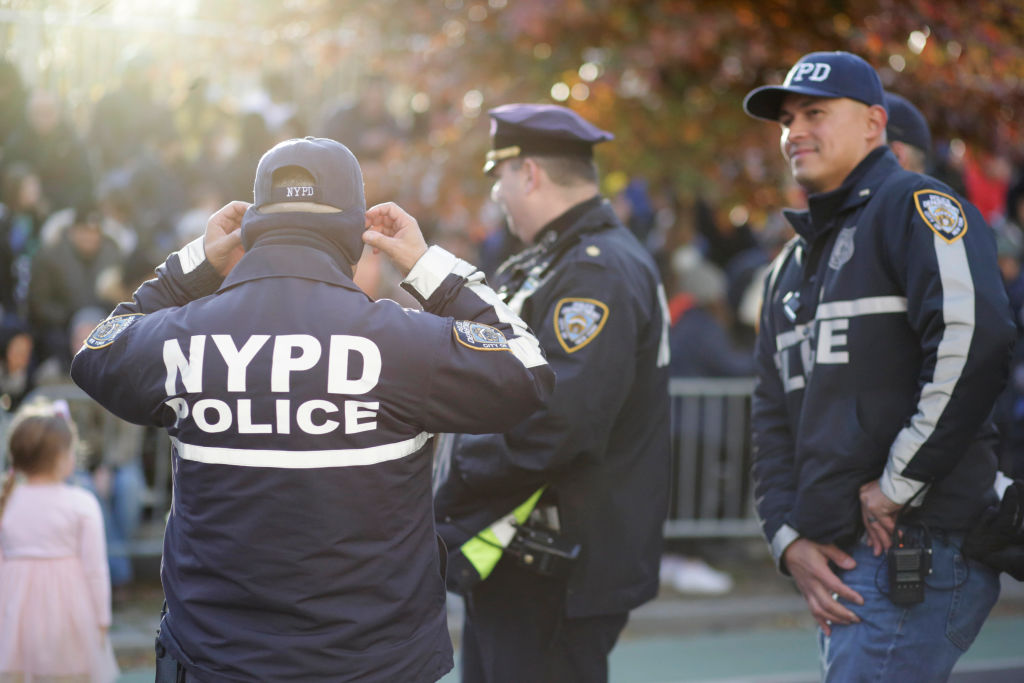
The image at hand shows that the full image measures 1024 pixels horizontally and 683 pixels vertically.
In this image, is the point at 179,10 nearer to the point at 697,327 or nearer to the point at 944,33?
the point at 697,327

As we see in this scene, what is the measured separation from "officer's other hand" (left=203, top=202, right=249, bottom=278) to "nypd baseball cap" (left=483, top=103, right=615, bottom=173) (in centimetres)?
127

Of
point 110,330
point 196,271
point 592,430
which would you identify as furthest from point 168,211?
point 110,330

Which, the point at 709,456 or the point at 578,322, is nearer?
the point at 578,322

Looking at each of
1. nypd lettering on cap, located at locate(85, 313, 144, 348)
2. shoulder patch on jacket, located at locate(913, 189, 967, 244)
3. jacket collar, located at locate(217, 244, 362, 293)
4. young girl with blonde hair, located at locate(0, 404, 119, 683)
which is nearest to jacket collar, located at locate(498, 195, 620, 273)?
shoulder patch on jacket, located at locate(913, 189, 967, 244)

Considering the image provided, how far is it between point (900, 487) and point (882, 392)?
28 cm

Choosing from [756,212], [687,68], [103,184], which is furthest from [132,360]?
[103,184]

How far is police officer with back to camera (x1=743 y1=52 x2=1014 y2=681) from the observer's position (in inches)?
112

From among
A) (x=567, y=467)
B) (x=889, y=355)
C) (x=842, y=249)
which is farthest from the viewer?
(x=567, y=467)

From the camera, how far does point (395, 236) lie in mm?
2756

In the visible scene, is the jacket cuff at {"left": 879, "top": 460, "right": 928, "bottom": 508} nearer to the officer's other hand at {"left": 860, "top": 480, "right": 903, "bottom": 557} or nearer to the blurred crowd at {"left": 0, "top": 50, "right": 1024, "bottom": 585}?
the officer's other hand at {"left": 860, "top": 480, "right": 903, "bottom": 557}

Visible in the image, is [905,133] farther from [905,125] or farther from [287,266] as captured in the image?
[287,266]

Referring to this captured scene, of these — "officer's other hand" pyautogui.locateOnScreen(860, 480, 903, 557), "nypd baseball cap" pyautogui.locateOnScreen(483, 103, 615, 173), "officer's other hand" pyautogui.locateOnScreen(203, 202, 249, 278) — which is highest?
"nypd baseball cap" pyautogui.locateOnScreen(483, 103, 615, 173)

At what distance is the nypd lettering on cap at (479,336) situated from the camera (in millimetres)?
2543

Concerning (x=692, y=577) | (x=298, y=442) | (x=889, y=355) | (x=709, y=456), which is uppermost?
(x=889, y=355)
